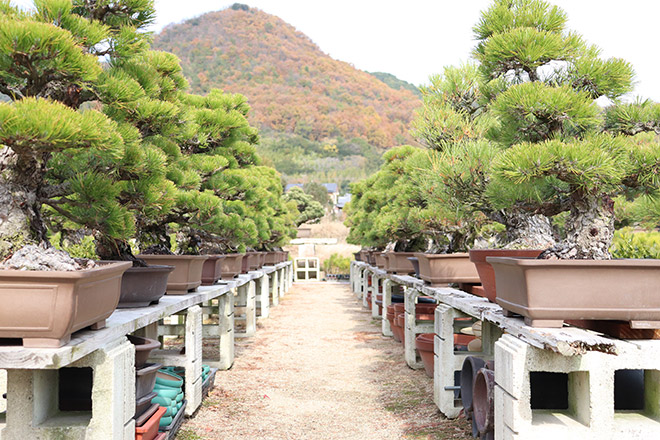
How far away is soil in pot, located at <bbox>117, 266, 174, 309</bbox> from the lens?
9.12 ft

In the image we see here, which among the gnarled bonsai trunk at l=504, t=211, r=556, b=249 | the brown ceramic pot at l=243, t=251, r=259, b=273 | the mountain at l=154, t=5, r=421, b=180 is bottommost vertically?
the brown ceramic pot at l=243, t=251, r=259, b=273

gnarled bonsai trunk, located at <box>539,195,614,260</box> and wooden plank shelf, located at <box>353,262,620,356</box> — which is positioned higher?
gnarled bonsai trunk, located at <box>539,195,614,260</box>

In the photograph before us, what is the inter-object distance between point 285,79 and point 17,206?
7894 centimetres

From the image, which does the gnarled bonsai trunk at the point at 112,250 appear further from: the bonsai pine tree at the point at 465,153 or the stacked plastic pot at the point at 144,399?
the bonsai pine tree at the point at 465,153

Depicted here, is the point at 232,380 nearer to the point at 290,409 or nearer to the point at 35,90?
the point at 290,409

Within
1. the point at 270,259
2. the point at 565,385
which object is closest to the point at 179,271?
the point at 565,385

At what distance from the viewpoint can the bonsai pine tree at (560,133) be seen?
2.09 metres

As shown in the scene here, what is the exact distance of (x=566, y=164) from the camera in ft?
6.72

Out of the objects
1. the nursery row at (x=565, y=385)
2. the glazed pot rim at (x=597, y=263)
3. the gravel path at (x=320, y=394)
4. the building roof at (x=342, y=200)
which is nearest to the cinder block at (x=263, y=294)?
the gravel path at (x=320, y=394)

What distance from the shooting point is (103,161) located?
7.87ft

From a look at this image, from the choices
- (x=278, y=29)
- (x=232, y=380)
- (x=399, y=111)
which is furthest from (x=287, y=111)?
(x=232, y=380)

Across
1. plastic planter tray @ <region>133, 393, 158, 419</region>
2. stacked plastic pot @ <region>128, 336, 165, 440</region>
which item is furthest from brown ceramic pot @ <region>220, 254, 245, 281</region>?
plastic planter tray @ <region>133, 393, 158, 419</region>

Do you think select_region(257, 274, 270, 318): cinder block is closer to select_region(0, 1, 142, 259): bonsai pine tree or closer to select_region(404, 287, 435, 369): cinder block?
select_region(404, 287, 435, 369): cinder block

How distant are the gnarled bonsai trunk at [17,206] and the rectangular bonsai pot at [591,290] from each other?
1871 millimetres
